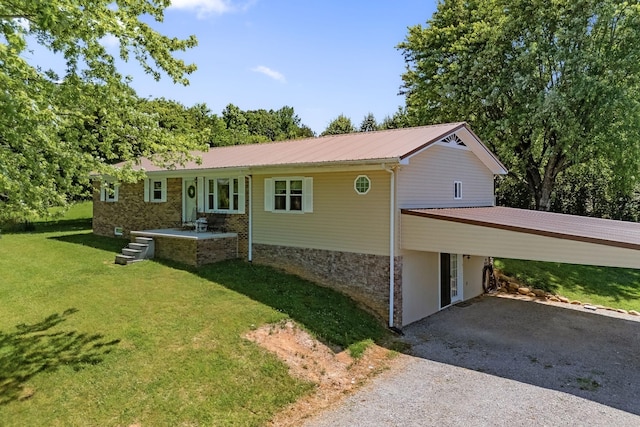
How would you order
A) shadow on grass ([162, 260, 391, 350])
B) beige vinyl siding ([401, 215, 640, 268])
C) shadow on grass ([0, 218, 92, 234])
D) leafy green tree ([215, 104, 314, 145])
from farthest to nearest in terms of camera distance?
leafy green tree ([215, 104, 314, 145]) → shadow on grass ([0, 218, 92, 234]) → shadow on grass ([162, 260, 391, 350]) → beige vinyl siding ([401, 215, 640, 268])

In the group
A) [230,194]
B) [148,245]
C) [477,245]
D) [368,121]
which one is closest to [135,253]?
[148,245]

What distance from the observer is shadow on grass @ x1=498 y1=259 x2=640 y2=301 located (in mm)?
16641

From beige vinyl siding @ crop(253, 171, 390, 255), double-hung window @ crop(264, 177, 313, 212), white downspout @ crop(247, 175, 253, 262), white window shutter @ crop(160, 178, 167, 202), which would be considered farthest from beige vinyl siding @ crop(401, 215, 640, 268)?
white window shutter @ crop(160, 178, 167, 202)

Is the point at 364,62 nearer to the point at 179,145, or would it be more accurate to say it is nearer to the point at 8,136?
the point at 179,145

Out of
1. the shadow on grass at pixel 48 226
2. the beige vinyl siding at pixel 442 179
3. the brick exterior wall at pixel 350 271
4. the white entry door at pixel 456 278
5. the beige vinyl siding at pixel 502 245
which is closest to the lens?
the beige vinyl siding at pixel 502 245

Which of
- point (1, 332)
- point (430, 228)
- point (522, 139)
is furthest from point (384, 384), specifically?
point (522, 139)

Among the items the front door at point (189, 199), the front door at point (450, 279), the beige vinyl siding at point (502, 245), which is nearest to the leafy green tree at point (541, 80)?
the front door at point (450, 279)

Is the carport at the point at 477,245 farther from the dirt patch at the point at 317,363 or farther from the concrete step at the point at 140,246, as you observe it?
the concrete step at the point at 140,246

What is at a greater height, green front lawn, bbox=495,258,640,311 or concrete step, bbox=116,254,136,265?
concrete step, bbox=116,254,136,265

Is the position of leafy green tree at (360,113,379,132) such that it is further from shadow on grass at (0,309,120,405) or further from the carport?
shadow on grass at (0,309,120,405)

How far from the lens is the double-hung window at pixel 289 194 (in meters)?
12.5

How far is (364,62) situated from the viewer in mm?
18672

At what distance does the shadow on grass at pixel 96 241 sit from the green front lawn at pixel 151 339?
2942 millimetres

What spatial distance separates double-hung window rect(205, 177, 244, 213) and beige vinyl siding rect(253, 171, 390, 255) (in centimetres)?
114
